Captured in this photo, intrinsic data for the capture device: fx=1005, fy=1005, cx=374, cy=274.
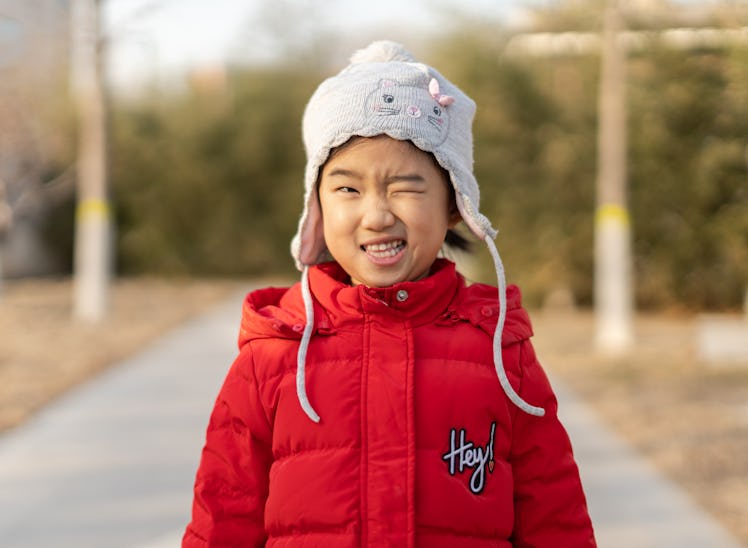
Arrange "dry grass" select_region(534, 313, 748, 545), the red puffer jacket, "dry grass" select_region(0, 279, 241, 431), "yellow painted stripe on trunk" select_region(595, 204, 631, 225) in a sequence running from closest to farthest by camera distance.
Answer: the red puffer jacket → "dry grass" select_region(534, 313, 748, 545) → "dry grass" select_region(0, 279, 241, 431) → "yellow painted stripe on trunk" select_region(595, 204, 631, 225)

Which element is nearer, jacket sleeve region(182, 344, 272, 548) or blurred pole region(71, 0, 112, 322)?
jacket sleeve region(182, 344, 272, 548)

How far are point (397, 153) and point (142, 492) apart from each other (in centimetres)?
276

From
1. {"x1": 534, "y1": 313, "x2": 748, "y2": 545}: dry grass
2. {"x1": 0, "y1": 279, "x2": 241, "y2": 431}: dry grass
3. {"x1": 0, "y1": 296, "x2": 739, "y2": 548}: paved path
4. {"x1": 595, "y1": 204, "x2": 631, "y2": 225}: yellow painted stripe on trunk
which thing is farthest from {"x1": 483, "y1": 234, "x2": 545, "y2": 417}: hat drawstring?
{"x1": 595, "y1": 204, "x2": 631, "y2": 225}: yellow painted stripe on trunk

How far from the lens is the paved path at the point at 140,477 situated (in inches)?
135

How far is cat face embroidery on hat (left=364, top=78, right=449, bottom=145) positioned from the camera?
1.43 meters

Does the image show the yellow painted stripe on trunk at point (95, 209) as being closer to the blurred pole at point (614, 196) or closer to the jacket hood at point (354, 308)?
the blurred pole at point (614, 196)

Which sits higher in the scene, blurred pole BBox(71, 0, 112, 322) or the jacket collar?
blurred pole BBox(71, 0, 112, 322)

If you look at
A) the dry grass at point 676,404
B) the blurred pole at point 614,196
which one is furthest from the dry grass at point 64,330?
the blurred pole at point 614,196

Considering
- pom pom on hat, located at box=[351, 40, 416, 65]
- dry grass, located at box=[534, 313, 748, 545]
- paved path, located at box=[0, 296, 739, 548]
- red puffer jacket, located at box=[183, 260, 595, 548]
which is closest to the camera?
red puffer jacket, located at box=[183, 260, 595, 548]

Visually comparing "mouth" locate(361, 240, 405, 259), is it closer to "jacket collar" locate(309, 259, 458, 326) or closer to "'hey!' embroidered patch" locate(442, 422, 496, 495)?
"jacket collar" locate(309, 259, 458, 326)

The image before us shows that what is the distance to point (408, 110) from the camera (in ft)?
4.72

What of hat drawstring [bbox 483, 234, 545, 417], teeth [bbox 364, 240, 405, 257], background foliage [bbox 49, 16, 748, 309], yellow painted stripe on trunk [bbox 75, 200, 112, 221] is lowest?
hat drawstring [bbox 483, 234, 545, 417]

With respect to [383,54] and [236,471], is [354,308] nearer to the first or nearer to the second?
[236,471]

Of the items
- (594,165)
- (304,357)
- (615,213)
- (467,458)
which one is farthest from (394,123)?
(594,165)
